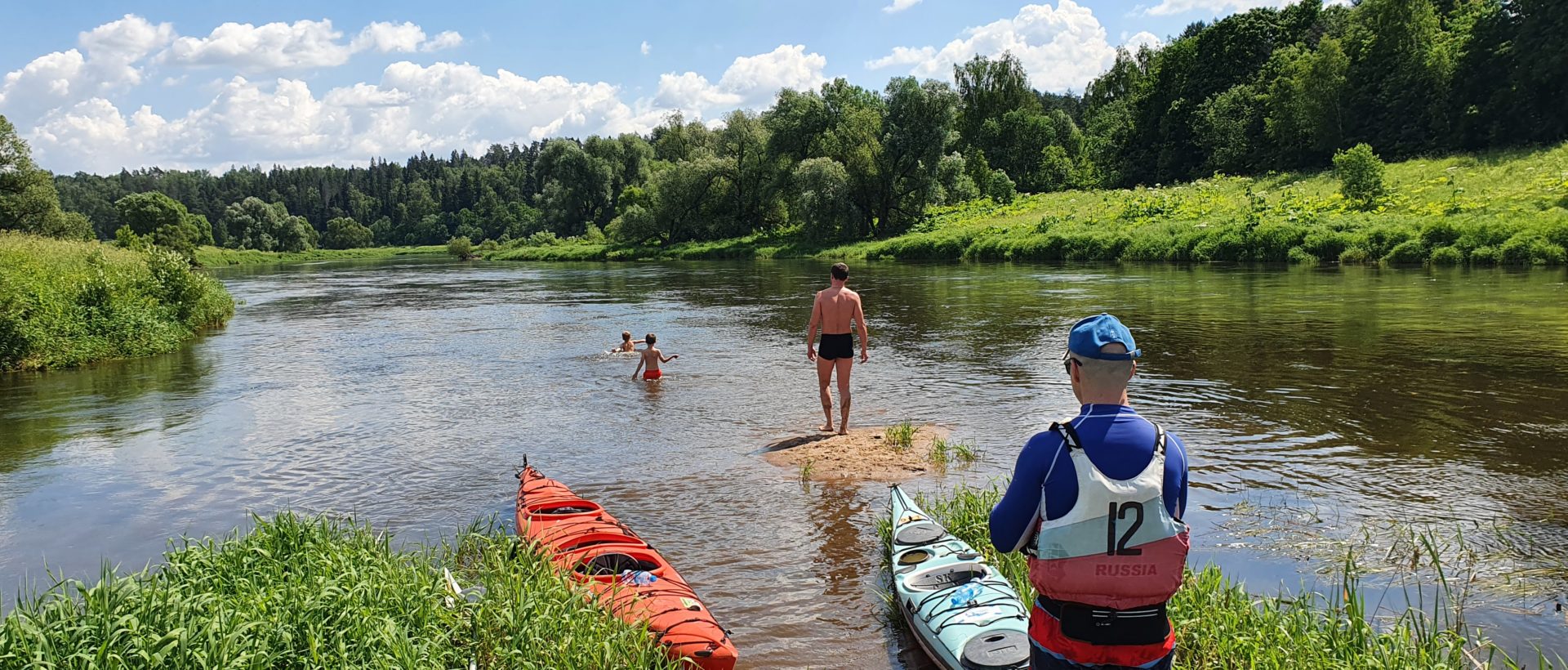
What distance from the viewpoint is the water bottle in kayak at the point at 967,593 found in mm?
5773

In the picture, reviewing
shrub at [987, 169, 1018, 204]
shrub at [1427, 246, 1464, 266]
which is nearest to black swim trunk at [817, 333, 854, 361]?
shrub at [1427, 246, 1464, 266]

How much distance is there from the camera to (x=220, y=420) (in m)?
14.8

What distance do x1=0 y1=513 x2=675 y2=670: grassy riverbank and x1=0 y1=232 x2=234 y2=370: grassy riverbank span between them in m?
17.6

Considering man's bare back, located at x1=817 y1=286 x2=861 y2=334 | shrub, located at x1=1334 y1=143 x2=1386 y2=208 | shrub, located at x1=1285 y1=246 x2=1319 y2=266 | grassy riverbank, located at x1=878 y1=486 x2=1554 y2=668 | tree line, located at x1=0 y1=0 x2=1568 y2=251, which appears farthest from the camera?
tree line, located at x1=0 y1=0 x2=1568 y2=251

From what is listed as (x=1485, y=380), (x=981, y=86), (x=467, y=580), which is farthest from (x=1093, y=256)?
(x=981, y=86)

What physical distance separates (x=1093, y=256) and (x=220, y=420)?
4138 centimetres

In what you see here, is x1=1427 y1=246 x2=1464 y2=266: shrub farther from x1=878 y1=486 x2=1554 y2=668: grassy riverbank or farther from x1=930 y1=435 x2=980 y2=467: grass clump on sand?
x1=878 y1=486 x2=1554 y2=668: grassy riverbank

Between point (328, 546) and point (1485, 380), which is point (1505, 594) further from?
point (1485, 380)

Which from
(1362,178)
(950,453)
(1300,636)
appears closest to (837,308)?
(950,453)

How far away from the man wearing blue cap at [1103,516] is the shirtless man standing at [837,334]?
8018 millimetres

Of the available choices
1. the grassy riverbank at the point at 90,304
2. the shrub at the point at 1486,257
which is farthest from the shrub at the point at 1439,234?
the grassy riverbank at the point at 90,304

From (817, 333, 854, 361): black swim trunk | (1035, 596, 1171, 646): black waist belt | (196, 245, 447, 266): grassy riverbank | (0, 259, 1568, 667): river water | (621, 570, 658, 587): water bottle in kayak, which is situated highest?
(196, 245, 447, 266): grassy riverbank

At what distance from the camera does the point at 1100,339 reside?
11.2 ft

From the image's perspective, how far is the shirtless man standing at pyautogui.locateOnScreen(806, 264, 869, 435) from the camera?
38.1 ft
